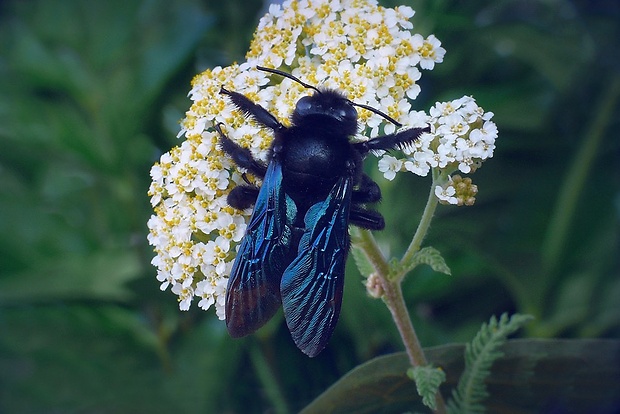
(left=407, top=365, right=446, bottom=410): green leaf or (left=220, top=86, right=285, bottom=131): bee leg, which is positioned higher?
(left=220, top=86, right=285, bottom=131): bee leg

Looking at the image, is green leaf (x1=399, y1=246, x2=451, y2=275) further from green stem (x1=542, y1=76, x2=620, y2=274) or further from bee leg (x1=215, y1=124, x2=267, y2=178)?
green stem (x1=542, y1=76, x2=620, y2=274)

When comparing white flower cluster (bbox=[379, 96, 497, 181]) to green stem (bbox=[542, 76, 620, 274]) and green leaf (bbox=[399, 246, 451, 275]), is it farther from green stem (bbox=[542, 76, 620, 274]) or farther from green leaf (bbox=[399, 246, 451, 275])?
green stem (bbox=[542, 76, 620, 274])

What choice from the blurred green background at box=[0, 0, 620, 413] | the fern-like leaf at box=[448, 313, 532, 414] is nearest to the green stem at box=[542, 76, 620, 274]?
the blurred green background at box=[0, 0, 620, 413]

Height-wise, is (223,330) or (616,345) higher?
(223,330)

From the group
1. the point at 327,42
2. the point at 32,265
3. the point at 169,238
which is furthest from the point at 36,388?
the point at 327,42

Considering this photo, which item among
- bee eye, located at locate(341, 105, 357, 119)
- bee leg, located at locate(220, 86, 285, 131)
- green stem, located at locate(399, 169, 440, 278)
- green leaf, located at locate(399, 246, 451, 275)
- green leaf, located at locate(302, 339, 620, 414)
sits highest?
bee leg, located at locate(220, 86, 285, 131)

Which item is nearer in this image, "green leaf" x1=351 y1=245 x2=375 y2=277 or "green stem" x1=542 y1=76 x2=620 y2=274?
"green leaf" x1=351 y1=245 x2=375 y2=277

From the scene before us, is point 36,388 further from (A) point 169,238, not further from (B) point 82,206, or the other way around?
(A) point 169,238
